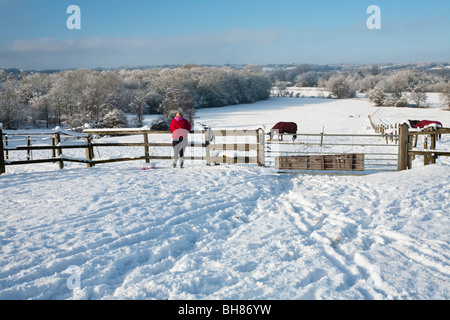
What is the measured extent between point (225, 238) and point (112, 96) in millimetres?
59232

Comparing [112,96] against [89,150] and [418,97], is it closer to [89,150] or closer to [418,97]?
[89,150]

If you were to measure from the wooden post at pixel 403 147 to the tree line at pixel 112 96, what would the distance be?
3660cm

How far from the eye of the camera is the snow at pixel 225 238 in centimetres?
390

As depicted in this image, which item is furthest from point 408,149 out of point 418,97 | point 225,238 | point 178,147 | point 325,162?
point 418,97

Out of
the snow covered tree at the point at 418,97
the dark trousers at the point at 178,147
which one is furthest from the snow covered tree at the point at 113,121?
the snow covered tree at the point at 418,97

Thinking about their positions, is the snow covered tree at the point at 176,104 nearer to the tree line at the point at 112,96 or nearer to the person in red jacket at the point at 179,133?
the tree line at the point at 112,96

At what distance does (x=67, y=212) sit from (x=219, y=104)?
78.8 metres

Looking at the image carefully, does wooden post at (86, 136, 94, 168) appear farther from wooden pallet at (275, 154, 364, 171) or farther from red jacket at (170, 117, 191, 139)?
wooden pallet at (275, 154, 364, 171)

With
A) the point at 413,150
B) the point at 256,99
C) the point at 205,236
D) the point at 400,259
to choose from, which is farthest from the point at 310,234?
the point at 256,99

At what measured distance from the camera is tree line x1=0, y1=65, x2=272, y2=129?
49938 mm

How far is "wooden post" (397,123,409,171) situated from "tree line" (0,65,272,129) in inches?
1441

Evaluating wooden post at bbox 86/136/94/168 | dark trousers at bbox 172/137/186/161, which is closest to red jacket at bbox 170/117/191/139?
dark trousers at bbox 172/137/186/161

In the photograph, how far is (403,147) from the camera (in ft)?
29.4

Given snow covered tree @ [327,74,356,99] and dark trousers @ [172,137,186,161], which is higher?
snow covered tree @ [327,74,356,99]
